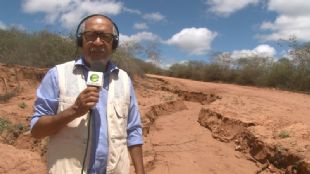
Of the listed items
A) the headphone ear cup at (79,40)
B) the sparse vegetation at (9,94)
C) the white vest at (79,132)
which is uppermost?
the headphone ear cup at (79,40)

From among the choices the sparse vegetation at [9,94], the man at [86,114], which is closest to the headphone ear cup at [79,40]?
the man at [86,114]

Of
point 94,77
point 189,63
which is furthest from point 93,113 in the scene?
point 189,63

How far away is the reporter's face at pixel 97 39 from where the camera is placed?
256 centimetres

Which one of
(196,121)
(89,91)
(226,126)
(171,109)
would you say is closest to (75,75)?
(89,91)

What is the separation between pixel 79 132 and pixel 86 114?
103mm

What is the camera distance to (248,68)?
2534cm

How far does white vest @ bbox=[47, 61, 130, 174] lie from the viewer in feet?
7.97

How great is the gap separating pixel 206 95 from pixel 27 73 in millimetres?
5813

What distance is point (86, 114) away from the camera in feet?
7.95

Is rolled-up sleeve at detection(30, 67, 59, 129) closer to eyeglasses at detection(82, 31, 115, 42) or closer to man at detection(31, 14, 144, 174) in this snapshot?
man at detection(31, 14, 144, 174)

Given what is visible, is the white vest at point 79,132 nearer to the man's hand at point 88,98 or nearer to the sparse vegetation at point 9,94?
the man's hand at point 88,98

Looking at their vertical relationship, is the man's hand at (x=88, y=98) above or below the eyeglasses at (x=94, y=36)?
below

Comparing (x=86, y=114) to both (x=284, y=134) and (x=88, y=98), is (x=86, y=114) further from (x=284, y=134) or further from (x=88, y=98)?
(x=284, y=134)

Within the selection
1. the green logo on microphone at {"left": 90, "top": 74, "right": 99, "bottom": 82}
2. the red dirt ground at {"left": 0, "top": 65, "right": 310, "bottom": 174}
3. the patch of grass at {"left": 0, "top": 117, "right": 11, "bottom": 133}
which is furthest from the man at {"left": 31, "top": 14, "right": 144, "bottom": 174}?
the patch of grass at {"left": 0, "top": 117, "right": 11, "bottom": 133}
